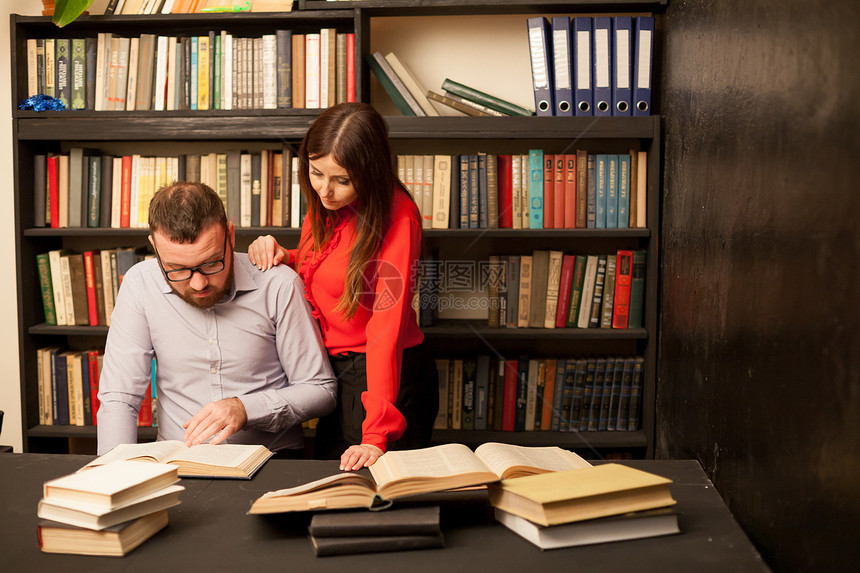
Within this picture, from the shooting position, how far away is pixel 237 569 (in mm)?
971

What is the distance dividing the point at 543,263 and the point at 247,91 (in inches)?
47.9

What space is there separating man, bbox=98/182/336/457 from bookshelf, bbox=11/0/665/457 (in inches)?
28.2

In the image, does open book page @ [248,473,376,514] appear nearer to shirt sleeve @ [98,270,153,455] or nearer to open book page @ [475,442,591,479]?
open book page @ [475,442,591,479]

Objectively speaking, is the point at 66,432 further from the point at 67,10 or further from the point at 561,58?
the point at 561,58

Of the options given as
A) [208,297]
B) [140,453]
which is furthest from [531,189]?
[140,453]

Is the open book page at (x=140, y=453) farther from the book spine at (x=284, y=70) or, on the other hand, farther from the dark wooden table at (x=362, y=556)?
the book spine at (x=284, y=70)

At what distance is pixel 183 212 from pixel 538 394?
4.88 feet

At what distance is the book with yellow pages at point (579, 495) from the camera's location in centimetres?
101

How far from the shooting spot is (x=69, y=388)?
8.74 feet

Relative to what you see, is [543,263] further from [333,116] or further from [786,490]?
[786,490]

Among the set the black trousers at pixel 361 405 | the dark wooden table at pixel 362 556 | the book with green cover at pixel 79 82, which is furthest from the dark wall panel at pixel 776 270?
the book with green cover at pixel 79 82

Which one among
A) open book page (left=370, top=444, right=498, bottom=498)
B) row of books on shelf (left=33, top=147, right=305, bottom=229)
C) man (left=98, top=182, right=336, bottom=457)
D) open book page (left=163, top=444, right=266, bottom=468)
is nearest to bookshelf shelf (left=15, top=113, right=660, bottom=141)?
row of books on shelf (left=33, top=147, right=305, bottom=229)

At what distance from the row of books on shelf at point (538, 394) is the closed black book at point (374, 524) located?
1.57 m

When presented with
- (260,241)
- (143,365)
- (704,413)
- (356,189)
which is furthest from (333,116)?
(704,413)
